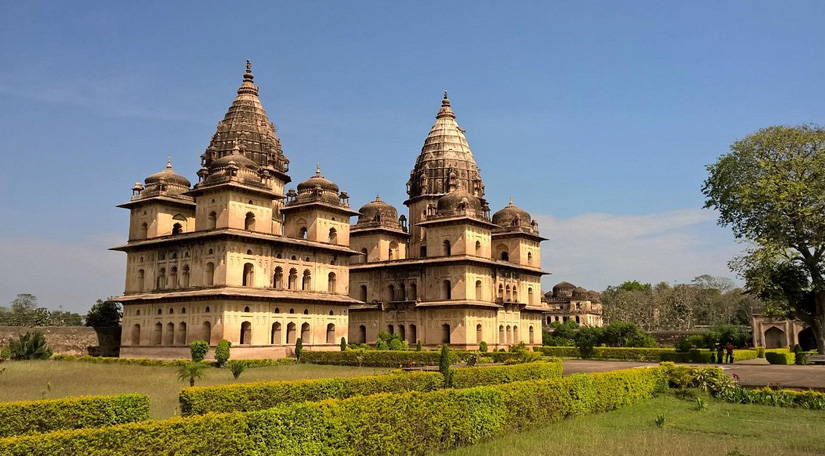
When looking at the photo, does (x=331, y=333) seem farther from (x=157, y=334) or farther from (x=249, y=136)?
(x=249, y=136)

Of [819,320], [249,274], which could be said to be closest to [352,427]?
[249,274]

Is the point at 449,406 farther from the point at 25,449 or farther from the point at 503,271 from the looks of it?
the point at 503,271

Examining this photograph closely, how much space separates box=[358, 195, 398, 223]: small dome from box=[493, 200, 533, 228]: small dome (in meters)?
8.50

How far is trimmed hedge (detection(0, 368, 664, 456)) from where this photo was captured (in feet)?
31.3

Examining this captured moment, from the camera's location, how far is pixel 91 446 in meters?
9.37

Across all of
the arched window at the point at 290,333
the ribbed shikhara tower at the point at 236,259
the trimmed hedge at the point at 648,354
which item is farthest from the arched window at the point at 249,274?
the trimmed hedge at the point at 648,354

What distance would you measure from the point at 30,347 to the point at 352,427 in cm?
3209

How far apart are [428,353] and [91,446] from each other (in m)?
26.3

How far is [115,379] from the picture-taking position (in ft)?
84.9

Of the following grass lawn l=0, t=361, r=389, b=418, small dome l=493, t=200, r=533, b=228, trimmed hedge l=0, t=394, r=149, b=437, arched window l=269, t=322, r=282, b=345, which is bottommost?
grass lawn l=0, t=361, r=389, b=418

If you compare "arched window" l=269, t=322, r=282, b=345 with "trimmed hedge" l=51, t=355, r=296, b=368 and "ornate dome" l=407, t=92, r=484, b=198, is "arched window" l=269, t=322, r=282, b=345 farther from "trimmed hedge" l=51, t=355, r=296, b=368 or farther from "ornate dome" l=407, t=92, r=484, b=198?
"ornate dome" l=407, t=92, r=484, b=198

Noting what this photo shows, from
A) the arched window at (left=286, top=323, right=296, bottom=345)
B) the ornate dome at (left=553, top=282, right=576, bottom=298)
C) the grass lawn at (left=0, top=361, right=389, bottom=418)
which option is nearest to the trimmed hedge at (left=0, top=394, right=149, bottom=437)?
the grass lawn at (left=0, top=361, right=389, bottom=418)

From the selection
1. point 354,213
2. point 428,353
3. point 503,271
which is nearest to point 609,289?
point 503,271

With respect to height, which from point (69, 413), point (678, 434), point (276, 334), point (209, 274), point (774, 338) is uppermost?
point (209, 274)
